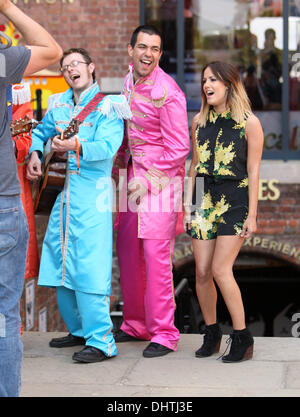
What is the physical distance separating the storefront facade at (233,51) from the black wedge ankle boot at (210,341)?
4.22 metres

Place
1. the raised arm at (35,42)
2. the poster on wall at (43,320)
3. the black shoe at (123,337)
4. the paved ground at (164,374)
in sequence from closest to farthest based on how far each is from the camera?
1. the raised arm at (35,42)
2. the paved ground at (164,374)
3. the black shoe at (123,337)
4. the poster on wall at (43,320)

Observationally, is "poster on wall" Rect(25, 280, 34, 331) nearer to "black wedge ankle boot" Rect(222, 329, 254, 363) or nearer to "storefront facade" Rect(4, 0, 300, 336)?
"storefront facade" Rect(4, 0, 300, 336)

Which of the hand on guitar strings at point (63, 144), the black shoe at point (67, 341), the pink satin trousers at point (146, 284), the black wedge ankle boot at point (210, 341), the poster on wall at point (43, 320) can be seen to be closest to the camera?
the hand on guitar strings at point (63, 144)

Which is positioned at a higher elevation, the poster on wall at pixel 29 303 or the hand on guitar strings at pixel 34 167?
the hand on guitar strings at pixel 34 167

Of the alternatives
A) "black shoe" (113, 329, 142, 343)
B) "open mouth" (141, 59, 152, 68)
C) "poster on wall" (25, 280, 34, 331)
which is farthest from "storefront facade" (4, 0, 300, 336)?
"open mouth" (141, 59, 152, 68)

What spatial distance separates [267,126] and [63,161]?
15.7ft

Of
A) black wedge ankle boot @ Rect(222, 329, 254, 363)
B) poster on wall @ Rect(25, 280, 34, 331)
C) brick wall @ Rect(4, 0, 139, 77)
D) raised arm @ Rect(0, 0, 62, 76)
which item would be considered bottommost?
poster on wall @ Rect(25, 280, 34, 331)

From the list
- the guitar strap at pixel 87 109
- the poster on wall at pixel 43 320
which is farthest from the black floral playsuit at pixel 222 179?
the poster on wall at pixel 43 320

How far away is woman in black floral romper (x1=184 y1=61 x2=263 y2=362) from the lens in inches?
168

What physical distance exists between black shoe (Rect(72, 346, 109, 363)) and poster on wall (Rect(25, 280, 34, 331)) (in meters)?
2.16

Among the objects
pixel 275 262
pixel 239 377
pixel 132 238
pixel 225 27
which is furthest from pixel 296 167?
pixel 239 377

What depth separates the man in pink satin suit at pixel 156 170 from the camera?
4.55m

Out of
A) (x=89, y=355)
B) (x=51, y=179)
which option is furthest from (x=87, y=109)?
(x=89, y=355)

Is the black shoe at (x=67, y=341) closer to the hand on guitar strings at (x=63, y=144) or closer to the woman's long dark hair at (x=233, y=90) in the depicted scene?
the hand on guitar strings at (x=63, y=144)
